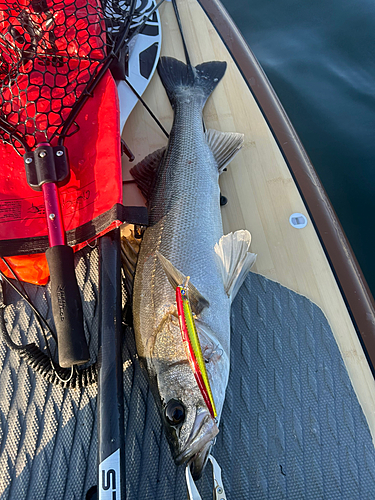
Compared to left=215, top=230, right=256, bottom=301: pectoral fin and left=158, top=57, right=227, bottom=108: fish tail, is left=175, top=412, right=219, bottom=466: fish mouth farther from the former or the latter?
left=158, top=57, right=227, bottom=108: fish tail

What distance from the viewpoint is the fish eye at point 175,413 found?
1.26 meters

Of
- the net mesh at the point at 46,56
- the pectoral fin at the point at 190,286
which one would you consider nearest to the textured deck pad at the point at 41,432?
the pectoral fin at the point at 190,286

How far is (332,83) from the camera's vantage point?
10.9 feet

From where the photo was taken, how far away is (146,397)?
1502 mm

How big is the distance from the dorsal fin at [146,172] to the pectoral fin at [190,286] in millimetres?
629

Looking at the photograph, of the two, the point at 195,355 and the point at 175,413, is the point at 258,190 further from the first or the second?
the point at 175,413

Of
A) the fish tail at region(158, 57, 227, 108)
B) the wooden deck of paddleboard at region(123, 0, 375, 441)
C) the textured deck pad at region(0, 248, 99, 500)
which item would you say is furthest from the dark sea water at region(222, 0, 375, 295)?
the textured deck pad at region(0, 248, 99, 500)

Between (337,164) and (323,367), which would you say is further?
(337,164)

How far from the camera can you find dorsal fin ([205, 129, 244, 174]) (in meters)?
2.00

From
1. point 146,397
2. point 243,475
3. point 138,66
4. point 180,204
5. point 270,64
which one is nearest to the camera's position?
point 243,475

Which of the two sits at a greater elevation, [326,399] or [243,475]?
[326,399]

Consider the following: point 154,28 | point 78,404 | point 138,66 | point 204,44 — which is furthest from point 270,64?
point 78,404

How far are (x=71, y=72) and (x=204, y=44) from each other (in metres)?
1.32

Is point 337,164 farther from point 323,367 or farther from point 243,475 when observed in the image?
point 243,475
